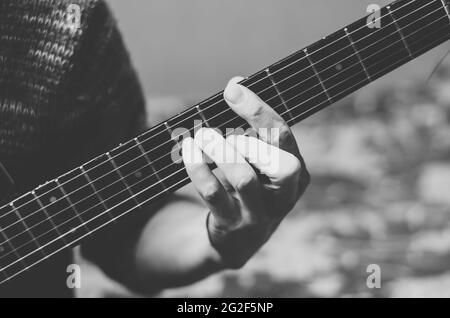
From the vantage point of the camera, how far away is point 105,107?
2.85 ft

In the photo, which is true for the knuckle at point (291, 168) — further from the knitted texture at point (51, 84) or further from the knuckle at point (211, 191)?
the knitted texture at point (51, 84)

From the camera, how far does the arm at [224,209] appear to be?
2.36ft

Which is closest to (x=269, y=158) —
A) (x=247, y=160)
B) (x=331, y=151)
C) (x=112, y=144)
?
(x=247, y=160)

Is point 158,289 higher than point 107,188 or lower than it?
lower

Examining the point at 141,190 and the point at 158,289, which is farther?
the point at 158,289

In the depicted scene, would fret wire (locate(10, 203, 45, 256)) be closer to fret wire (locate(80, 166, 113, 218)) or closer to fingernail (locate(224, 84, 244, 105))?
fret wire (locate(80, 166, 113, 218))

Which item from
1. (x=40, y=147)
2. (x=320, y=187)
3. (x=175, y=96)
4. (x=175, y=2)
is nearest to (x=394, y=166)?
(x=320, y=187)

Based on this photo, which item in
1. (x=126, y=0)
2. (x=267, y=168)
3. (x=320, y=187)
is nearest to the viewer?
(x=267, y=168)

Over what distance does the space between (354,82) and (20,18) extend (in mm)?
404

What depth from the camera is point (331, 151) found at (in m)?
1.97

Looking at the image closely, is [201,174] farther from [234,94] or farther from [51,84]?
[51,84]

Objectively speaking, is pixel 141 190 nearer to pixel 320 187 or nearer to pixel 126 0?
pixel 320 187

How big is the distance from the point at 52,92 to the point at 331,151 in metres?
1.26

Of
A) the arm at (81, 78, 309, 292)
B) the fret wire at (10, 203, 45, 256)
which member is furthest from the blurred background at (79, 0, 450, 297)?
the fret wire at (10, 203, 45, 256)
